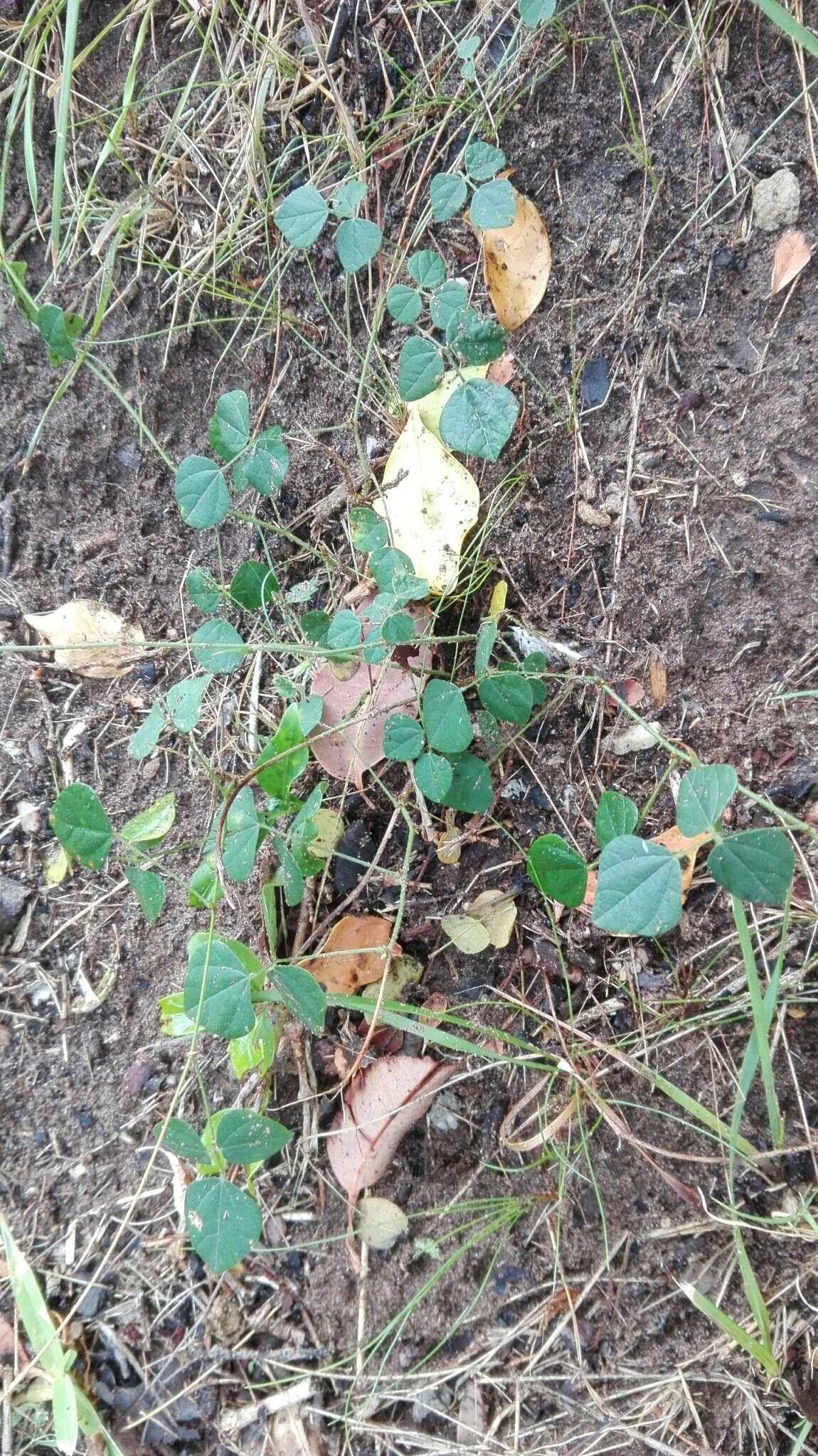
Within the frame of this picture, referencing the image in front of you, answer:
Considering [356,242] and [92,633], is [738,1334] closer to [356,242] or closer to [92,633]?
[92,633]

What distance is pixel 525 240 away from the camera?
1374 millimetres

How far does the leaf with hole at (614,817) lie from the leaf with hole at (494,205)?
85cm

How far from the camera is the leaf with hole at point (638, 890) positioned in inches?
38.0

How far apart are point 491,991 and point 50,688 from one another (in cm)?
97

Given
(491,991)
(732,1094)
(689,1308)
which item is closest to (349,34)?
(491,991)

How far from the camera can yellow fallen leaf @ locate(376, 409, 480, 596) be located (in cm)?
136

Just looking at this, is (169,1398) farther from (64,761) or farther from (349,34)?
(349,34)

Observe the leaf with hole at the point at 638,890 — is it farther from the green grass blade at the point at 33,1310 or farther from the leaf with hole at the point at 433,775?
the green grass blade at the point at 33,1310

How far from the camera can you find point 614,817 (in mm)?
1108

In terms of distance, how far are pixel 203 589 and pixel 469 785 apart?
1.72ft

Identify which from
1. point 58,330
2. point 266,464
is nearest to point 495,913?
point 266,464

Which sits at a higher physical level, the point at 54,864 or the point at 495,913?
the point at 54,864

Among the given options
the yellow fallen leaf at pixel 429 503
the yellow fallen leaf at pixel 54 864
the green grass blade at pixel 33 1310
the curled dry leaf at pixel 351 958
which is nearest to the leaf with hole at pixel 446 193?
the yellow fallen leaf at pixel 429 503

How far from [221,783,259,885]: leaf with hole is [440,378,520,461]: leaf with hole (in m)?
0.60
